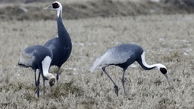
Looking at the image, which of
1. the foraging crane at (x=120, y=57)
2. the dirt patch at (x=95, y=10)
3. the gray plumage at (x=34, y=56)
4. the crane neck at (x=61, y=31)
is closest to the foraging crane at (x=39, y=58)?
the gray plumage at (x=34, y=56)

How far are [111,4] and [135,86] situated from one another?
1087 inches

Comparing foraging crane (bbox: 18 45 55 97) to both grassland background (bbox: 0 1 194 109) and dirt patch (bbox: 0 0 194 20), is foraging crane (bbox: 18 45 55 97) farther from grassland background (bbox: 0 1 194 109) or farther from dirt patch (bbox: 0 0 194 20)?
dirt patch (bbox: 0 0 194 20)

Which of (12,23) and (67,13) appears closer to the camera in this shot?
(12,23)

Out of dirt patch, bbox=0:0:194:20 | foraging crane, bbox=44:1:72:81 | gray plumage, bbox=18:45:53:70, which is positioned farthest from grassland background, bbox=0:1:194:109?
dirt patch, bbox=0:0:194:20

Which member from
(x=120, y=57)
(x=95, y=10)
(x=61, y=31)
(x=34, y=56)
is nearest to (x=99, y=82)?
(x=61, y=31)

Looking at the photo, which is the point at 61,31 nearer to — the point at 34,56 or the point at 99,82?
the point at 34,56

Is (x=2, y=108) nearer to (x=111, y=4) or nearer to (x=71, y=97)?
(x=71, y=97)

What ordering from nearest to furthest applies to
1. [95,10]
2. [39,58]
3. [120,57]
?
[39,58] → [120,57] → [95,10]

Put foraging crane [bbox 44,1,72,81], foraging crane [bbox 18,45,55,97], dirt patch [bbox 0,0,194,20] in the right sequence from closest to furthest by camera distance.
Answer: foraging crane [bbox 18,45,55,97] < foraging crane [bbox 44,1,72,81] < dirt patch [bbox 0,0,194,20]

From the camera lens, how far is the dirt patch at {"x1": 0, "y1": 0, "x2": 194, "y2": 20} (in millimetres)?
31531

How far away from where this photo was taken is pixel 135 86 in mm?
9367

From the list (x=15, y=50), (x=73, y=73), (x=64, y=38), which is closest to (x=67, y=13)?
(x=15, y=50)

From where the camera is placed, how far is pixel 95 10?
3491cm

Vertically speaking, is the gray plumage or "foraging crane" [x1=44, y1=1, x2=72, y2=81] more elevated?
the gray plumage
